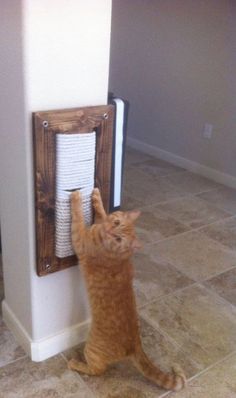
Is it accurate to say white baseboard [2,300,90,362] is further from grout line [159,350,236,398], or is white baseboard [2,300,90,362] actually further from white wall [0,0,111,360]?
grout line [159,350,236,398]

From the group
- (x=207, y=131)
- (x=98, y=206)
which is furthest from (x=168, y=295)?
(x=207, y=131)

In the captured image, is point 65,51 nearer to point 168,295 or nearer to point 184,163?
point 168,295

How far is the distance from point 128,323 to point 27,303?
377 mm

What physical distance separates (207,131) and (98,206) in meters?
2.32

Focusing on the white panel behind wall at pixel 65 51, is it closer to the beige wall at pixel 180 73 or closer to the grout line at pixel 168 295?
the grout line at pixel 168 295

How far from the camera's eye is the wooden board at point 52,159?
1.17 m

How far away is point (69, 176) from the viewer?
1262mm

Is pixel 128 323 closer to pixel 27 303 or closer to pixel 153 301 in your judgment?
pixel 27 303

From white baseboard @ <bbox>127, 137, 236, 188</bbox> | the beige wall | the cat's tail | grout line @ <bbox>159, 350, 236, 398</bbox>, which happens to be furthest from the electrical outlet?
the cat's tail

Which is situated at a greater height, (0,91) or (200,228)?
(0,91)

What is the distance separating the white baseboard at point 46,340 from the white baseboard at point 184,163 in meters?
2.14

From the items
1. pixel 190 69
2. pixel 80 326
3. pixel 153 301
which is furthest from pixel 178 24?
pixel 80 326

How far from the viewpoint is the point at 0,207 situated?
58.2 inches

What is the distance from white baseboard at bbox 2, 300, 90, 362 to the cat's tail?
0.97 feet
